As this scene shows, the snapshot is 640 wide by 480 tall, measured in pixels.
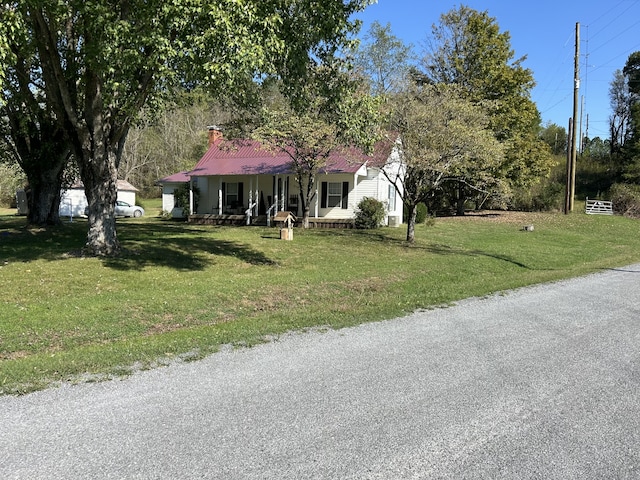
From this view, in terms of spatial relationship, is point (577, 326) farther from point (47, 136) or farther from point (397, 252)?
point (47, 136)

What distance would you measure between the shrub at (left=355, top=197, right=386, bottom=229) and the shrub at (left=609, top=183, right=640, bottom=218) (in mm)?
20291

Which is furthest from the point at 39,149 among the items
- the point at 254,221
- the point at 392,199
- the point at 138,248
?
the point at 392,199

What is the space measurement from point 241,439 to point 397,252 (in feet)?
43.6

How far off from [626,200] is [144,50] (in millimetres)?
35295

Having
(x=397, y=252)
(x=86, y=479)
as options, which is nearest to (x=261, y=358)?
(x=86, y=479)

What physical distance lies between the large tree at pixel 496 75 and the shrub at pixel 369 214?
11.9m

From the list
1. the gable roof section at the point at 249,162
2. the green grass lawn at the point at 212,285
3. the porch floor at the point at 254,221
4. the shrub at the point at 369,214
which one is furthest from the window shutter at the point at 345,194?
the green grass lawn at the point at 212,285

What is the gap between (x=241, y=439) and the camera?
340 centimetres

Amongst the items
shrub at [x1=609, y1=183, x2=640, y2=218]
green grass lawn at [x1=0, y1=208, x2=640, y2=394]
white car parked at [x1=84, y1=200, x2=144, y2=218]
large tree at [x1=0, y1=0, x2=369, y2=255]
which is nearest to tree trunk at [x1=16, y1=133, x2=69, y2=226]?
green grass lawn at [x1=0, y1=208, x2=640, y2=394]

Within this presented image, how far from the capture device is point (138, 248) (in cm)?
1457

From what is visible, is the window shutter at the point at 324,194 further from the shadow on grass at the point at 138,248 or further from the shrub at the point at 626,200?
the shrub at the point at 626,200

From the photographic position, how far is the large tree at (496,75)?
3228 cm

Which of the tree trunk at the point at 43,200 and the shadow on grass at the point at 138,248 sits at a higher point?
the tree trunk at the point at 43,200

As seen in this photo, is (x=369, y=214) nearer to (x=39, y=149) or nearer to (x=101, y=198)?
(x=101, y=198)
